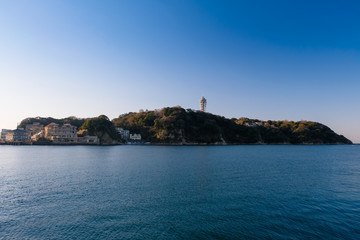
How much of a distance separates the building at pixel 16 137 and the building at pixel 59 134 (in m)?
16.8

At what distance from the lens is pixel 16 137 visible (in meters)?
136

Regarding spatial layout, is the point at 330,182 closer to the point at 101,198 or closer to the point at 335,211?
the point at 335,211

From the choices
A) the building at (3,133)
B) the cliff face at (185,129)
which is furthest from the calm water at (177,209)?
the building at (3,133)

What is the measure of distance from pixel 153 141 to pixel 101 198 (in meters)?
152

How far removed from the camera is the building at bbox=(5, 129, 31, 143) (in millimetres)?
135125

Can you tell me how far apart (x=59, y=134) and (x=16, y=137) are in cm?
2954

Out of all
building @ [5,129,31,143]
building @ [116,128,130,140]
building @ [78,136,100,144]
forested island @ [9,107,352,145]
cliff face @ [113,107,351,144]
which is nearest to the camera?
building @ [5,129,31,143]

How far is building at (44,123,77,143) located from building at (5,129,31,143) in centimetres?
1677

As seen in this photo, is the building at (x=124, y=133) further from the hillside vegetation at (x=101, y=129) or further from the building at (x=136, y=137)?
the hillside vegetation at (x=101, y=129)

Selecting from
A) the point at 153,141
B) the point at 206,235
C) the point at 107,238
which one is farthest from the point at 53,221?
the point at 153,141

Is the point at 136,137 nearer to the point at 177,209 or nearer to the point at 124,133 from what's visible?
the point at 124,133

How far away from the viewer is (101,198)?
21609 millimetres

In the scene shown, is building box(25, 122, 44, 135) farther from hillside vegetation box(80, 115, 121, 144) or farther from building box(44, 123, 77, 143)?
hillside vegetation box(80, 115, 121, 144)

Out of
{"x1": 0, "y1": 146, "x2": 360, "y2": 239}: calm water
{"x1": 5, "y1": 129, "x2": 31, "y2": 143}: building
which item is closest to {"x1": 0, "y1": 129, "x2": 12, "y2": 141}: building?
{"x1": 5, "y1": 129, "x2": 31, "y2": 143}: building
